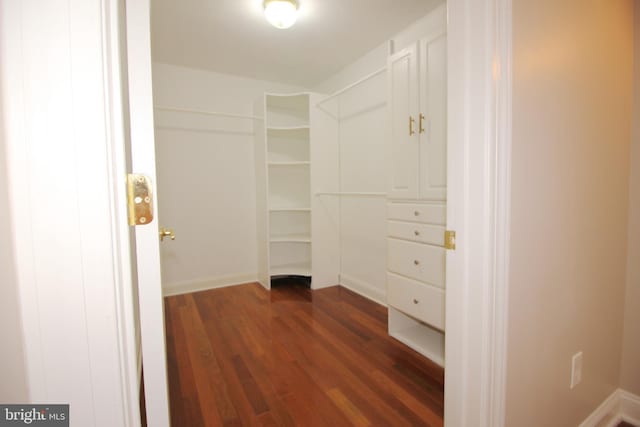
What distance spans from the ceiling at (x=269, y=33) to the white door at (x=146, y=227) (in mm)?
1781

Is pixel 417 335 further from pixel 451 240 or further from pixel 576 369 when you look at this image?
pixel 451 240

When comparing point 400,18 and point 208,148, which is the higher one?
point 400,18

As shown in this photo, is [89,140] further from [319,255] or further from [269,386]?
[319,255]

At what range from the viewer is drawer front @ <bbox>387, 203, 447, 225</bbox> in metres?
1.66

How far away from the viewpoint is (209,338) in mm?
2164

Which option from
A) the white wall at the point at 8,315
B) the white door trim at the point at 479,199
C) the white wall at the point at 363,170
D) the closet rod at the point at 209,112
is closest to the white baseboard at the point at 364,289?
the white wall at the point at 363,170

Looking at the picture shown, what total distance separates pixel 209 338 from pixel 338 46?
2.81m

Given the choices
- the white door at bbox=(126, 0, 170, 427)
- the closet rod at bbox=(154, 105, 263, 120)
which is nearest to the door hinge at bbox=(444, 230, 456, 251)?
the white door at bbox=(126, 0, 170, 427)

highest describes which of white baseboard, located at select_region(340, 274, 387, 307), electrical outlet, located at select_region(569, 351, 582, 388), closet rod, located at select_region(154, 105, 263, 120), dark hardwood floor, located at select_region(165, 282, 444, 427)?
closet rod, located at select_region(154, 105, 263, 120)

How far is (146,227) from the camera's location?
59 centimetres

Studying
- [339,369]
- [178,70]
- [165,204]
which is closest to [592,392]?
[339,369]

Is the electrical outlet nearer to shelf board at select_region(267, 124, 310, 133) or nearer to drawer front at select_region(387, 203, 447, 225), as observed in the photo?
drawer front at select_region(387, 203, 447, 225)

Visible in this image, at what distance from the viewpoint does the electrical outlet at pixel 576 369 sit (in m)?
1.14

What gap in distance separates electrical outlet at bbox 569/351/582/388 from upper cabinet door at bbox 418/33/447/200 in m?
0.90
